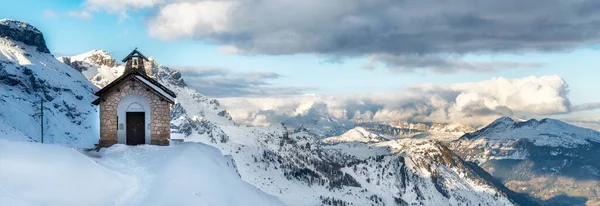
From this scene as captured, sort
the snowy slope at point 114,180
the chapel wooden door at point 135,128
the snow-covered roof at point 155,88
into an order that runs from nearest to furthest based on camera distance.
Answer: the snowy slope at point 114,180 → the snow-covered roof at point 155,88 → the chapel wooden door at point 135,128

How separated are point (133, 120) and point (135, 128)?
2.10ft

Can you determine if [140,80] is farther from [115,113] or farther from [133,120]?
[115,113]

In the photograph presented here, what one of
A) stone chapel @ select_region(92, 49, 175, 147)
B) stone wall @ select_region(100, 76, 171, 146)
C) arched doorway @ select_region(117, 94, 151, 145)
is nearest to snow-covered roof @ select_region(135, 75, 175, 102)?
stone chapel @ select_region(92, 49, 175, 147)

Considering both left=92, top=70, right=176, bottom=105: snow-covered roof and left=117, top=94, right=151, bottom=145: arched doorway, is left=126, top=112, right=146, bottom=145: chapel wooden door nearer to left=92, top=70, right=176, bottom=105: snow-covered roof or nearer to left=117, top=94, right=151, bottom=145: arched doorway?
left=117, top=94, right=151, bottom=145: arched doorway

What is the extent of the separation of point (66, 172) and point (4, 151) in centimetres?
290

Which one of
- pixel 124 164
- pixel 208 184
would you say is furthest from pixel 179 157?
pixel 208 184

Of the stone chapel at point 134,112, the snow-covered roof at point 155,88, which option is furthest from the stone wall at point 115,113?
the snow-covered roof at point 155,88

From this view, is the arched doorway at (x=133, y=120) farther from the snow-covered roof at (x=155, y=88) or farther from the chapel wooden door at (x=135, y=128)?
the snow-covered roof at (x=155, y=88)

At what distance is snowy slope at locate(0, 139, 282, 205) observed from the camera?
22078mm

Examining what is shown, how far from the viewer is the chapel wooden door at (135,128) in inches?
1875

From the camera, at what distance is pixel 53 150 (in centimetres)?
2936

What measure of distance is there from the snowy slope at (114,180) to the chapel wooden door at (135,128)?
947 cm

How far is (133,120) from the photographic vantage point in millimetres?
47688

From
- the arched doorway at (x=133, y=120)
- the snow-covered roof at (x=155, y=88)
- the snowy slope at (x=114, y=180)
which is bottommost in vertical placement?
the snowy slope at (x=114, y=180)
